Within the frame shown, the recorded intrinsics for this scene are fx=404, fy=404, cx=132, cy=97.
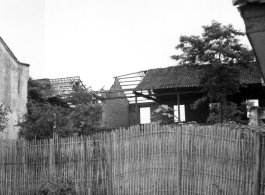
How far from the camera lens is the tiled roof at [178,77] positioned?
73.7 ft

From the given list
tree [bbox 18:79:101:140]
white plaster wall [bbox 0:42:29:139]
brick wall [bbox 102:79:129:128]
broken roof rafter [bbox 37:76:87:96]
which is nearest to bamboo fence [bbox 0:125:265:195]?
tree [bbox 18:79:101:140]

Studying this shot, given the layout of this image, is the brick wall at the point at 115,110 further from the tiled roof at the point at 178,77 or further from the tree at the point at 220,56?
the tree at the point at 220,56

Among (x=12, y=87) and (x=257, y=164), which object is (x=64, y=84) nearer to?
(x=12, y=87)

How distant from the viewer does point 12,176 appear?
10.3 meters

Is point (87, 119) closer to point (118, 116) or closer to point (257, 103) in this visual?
point (257, 103)

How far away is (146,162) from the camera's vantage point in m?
8.72

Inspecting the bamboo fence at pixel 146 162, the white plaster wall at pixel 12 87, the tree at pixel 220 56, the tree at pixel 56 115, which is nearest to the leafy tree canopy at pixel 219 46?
the tree at pixel 220 56

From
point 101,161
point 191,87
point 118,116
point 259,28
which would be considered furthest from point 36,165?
point 118,116

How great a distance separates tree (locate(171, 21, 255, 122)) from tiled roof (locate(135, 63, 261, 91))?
855 mm

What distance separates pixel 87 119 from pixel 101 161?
9298mm

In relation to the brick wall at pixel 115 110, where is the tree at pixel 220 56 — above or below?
above

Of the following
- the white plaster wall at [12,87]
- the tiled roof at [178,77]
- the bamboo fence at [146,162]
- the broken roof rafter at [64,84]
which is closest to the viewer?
the bamboo fence at [146,162]

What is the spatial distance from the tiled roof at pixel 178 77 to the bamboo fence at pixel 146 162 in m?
12.7

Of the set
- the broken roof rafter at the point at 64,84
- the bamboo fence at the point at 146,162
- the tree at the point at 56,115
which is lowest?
the bamboo fence at the point at 146,162
